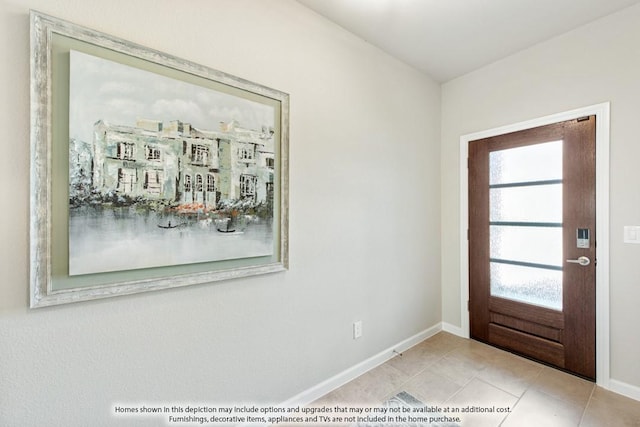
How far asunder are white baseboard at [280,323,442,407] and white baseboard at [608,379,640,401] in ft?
4.12

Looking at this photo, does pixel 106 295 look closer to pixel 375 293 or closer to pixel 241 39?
pixel 241 39

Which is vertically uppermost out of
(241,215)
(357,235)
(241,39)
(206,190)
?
(241,39)

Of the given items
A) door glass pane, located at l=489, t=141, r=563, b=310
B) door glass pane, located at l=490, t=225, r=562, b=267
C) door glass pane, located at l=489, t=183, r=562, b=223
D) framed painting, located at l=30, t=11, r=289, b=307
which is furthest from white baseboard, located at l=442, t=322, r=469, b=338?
framed painting, located at l=30, t=11, r=289, b=307

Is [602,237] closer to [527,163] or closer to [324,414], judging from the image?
[527,163]

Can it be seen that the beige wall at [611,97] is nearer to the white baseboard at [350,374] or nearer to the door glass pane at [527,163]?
the door glass pane at [527,163]

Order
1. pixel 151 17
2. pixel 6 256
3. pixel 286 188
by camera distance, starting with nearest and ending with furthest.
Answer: pixel 6 256, pixel 151 17, pixel 286 188

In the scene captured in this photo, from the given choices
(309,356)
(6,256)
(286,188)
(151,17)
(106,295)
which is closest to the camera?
(6,256)

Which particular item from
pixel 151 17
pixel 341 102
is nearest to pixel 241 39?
pixel 151 17

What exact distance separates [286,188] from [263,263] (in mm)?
468

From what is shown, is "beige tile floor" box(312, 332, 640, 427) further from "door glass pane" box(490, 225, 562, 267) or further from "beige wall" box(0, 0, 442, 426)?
"door glass pane" box(490, 225, 562, 267)

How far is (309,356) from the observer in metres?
1.82

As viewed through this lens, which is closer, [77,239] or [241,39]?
[77,239]

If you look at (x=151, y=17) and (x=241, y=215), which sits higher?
(x=151, y=17)

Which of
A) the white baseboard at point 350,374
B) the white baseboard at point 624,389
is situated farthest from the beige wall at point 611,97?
the white baseboard at point 350,374
